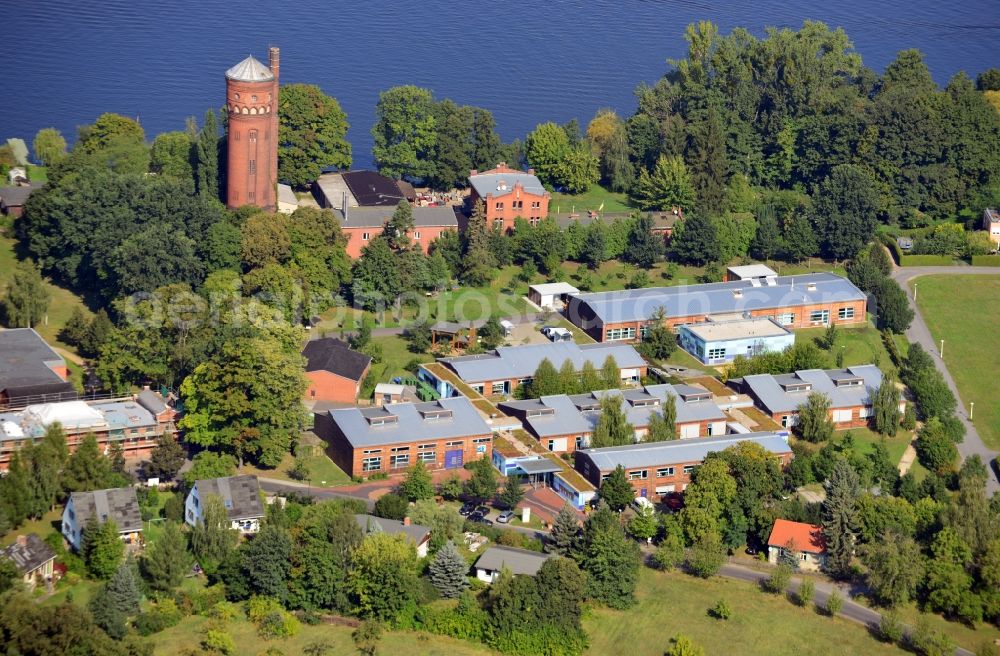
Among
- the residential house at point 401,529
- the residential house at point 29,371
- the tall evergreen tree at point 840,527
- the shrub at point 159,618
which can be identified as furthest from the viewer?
the residential house at point 29,371

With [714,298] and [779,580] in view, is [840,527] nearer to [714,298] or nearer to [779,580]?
[779,580]

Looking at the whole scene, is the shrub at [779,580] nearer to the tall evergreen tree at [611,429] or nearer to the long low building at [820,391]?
the tall evergreen tree at [611,429]

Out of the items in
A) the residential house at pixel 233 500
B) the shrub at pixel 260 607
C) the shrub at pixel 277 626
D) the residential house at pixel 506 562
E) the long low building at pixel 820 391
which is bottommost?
the shrub at pixel 277 626

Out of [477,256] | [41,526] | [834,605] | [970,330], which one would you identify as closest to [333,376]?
[477,256]

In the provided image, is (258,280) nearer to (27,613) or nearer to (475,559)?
(475,559)

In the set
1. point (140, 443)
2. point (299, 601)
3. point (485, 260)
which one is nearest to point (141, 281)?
point (140, 443)

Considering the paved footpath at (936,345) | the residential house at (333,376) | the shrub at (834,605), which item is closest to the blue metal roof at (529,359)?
the residential house at (333,376)

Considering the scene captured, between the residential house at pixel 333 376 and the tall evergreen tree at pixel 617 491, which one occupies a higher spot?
the residential house at pixel 333 376
